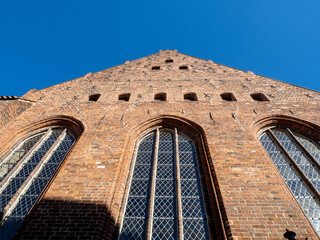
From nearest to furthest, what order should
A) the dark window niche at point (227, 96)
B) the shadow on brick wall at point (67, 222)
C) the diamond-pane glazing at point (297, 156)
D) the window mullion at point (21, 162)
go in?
the shadow on brick wall at point (67, 222) → the window mullion at point (21, 162) → the diamond-pane glazing at point (297, 156) → the dark window niche at point (227, 96)

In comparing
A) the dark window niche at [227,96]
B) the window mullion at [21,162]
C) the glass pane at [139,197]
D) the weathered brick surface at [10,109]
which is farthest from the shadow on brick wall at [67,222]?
the dark window niche at [227,96]

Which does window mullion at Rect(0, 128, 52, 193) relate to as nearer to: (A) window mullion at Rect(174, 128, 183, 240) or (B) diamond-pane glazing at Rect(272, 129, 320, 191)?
(A) window mullion at Rect(174, 128, 183, 240)

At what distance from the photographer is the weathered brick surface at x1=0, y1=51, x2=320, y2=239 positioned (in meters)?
3.73

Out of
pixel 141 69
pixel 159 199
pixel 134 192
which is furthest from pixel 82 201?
pixel 141 69

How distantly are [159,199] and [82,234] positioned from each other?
5.38 ft

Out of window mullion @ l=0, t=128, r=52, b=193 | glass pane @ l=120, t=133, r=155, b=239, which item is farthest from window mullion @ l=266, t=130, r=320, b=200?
window mullion @ l=0, t=128, r=52, b=193

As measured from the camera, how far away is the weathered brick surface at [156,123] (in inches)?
147

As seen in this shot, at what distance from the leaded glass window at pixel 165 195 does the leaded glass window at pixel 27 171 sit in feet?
7.02

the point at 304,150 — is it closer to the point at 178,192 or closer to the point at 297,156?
the point at 297,156

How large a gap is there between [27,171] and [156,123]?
381 cm

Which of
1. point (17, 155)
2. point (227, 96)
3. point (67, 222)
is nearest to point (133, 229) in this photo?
point (67, 222)

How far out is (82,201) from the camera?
408cm

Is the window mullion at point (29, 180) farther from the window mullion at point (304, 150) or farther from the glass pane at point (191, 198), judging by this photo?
the window mullion at point (304, 150)

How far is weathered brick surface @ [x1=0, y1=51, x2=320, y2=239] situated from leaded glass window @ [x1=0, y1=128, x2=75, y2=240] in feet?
1.74
